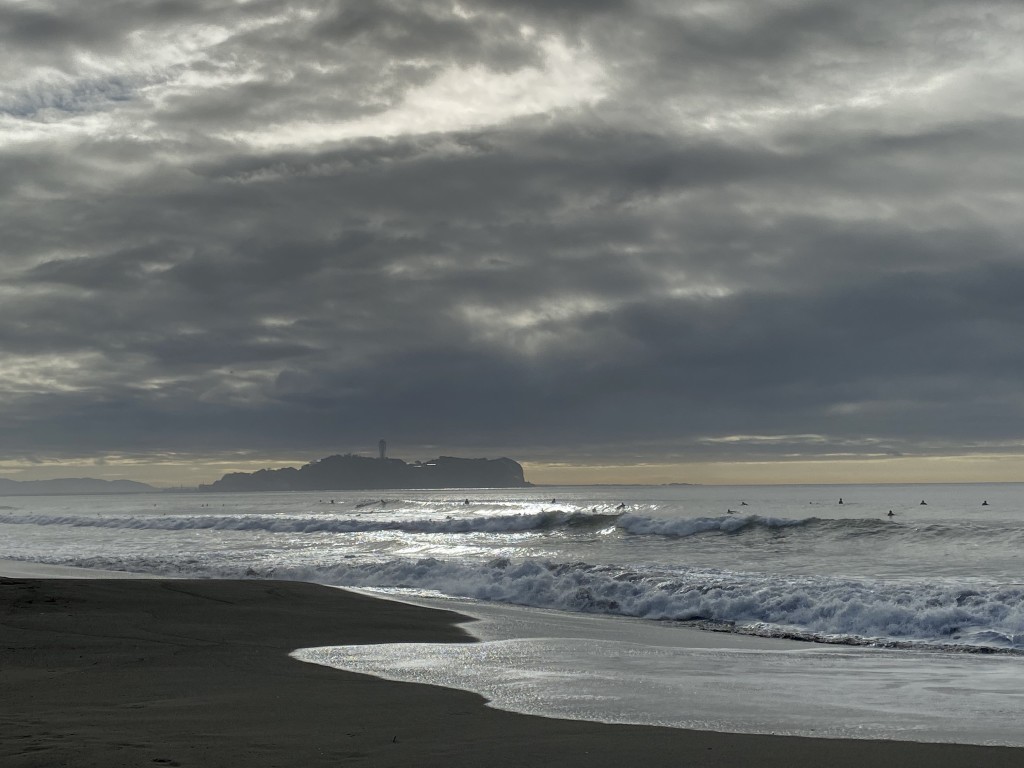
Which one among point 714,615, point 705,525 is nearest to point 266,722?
point 714,615

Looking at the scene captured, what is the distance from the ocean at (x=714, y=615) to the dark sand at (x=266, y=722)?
65 cm

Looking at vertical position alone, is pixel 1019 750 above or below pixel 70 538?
above

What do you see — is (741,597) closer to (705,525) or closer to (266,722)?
(266,722)

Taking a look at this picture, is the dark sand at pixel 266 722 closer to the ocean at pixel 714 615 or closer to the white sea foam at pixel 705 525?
the ocean at pixel 714 615

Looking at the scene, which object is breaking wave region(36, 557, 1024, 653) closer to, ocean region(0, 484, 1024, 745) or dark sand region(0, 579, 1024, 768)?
ocean region(0, 484, 1024, 745)

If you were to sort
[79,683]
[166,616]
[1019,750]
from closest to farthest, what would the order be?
[1019,750] → [79,683] → [166,616]

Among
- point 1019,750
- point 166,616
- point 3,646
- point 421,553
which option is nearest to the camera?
point 1019,750

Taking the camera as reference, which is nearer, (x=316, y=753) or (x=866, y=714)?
(x=316, y=753)

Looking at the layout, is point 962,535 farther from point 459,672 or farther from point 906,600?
point 459,672

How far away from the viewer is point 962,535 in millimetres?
33000

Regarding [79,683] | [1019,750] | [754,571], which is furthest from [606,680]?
[754,571]

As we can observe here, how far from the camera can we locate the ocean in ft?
29.0

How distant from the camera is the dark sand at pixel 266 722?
6395 mm

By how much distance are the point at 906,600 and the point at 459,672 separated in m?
10.7
